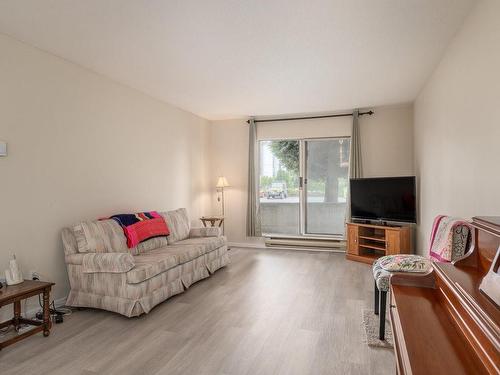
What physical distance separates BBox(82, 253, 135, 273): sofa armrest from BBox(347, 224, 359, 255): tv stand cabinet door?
11.7ft

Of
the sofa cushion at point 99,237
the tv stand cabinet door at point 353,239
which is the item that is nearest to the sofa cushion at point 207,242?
the sofa cushion at point 99,237

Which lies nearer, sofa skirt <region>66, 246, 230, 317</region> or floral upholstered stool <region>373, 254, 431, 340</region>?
floral upholstered stool <region>373, 254, 431, 340</region>

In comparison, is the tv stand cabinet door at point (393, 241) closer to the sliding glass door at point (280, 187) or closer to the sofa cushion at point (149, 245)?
the sliding glass door at point (280, 187)

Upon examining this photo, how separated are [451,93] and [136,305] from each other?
3623 mm

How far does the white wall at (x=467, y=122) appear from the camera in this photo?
2.07 m

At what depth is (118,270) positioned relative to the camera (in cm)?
299

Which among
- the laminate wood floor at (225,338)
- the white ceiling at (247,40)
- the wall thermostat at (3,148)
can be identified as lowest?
the laminate wood floor at (225,338)

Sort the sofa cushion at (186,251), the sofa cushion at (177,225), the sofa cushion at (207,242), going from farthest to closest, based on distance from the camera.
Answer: the sofa cushion at (177,225)
the sofa cushion at (207,242)
the sofa cushion at (186,251)

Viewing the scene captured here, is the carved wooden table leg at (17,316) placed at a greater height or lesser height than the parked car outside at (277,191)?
lesser

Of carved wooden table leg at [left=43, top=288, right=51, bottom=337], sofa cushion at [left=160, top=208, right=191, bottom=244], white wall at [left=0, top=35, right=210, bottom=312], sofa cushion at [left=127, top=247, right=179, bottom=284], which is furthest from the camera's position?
sofa cushion at [left=160, top=208, right=191, bottom=244]

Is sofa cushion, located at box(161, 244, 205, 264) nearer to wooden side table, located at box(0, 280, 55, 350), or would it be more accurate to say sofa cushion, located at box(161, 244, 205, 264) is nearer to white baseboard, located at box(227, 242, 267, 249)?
wooden side table, located at box(0, 280, 55, 350)

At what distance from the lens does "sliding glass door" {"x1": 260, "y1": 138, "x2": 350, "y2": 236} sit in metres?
5.87

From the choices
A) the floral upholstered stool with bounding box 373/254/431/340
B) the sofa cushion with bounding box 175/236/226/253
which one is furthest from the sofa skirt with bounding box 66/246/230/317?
the floral upholstered stool with bounding box 373/254/431/340

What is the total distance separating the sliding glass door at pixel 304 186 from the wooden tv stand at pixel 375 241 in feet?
2.06
